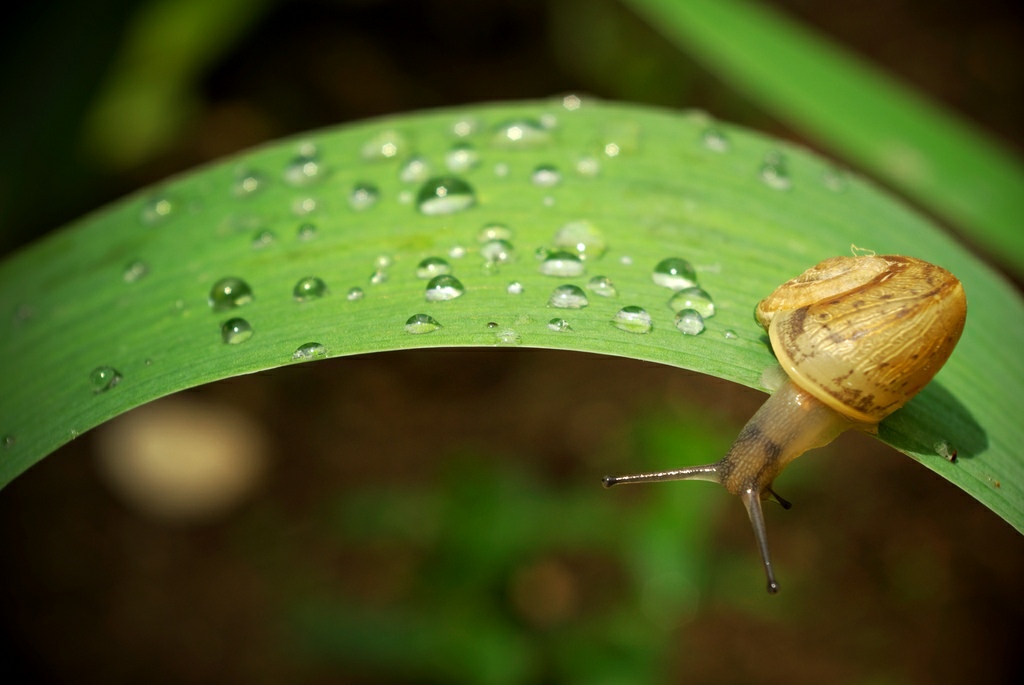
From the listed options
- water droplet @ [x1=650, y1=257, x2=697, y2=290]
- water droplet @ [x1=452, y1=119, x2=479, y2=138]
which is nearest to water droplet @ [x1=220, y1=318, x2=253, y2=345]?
water droplet @ [x1=452, y1=119, x2=479, y2=138]

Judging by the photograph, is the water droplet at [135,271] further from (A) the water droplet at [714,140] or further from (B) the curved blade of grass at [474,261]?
(A) the water droplet at [714,140]

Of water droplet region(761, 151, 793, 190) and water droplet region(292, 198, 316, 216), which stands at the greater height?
water droplet region(761, 151, 793, 190)

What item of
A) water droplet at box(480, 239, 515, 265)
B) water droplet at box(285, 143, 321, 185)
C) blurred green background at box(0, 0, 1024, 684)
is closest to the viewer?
water droplet at box(480, 239, 515, 265)

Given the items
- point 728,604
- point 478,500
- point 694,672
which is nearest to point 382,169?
point 478,500

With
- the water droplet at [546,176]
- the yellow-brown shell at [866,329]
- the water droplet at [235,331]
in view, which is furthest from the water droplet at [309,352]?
the yellow-brown shell at [866,329]

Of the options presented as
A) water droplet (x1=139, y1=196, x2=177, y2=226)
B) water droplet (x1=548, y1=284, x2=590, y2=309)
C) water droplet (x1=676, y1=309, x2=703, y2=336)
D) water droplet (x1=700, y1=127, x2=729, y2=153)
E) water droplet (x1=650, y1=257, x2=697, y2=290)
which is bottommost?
water droplet (x1=139, y1=196, x2=177, y2=226)

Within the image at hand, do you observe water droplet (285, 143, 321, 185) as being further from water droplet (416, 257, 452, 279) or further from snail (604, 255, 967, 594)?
snail (604, 255, 967, 594)
